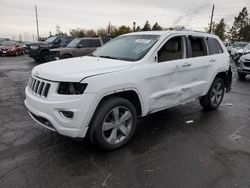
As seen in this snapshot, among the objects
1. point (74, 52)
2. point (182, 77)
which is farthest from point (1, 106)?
point (74, 52)

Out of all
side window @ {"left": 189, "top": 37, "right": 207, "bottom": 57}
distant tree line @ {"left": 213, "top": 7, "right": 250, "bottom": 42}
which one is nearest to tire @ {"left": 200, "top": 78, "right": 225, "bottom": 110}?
side window @ {"left": 189, "top": 37, "right": 207, "bottom": 57}

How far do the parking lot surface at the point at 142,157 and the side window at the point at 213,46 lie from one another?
1.54 m

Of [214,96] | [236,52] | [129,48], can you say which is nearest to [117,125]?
[129,48]

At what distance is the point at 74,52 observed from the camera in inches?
494

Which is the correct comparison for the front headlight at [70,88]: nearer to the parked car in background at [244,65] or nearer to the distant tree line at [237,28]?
the parked car in background at [244,65]

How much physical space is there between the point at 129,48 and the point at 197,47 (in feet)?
5.23

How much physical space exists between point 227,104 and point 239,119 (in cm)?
121

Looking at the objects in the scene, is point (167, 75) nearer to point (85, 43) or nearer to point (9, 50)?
point (85, 43)

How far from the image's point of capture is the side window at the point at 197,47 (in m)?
4.65

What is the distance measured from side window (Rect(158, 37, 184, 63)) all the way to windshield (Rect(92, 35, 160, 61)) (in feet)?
0.76

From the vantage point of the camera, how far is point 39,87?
3.25 metres

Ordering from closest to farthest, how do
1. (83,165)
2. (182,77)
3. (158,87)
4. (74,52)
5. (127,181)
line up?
1. (127,181)
2. (83,165)
3. (158,87)
4. (182,77)
5. (74,52)

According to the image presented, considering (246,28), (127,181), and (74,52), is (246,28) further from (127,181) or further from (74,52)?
(127,181)

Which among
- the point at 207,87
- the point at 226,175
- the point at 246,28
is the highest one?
the point at 246,28
